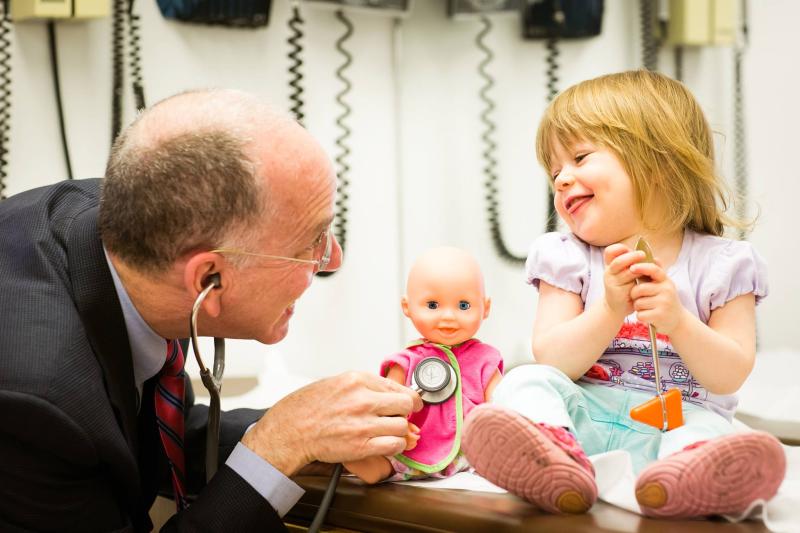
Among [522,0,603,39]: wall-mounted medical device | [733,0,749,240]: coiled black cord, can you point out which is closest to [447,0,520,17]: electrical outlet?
[522,0,603,39]: wall-mounted medical device

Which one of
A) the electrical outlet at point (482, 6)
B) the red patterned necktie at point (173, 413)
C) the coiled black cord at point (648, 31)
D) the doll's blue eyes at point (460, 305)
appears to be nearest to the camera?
the doll's blue eyes at point (460, 305)

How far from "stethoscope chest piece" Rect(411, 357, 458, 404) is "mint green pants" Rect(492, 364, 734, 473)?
8 centimetres

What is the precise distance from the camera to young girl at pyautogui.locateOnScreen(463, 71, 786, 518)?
1012mm

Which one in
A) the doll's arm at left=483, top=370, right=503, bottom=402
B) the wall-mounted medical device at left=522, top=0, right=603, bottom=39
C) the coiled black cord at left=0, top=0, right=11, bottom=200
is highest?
the wall-mounted medical device at left=522, top=0, right=603, bottom=39

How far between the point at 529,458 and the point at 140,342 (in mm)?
640

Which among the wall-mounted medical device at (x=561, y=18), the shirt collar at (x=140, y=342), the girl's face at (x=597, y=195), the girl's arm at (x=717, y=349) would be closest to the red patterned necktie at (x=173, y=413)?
the shirt collar at (x=140, y=342)

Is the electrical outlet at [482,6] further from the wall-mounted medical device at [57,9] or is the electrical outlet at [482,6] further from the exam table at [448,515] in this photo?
the exam table at [448,515]

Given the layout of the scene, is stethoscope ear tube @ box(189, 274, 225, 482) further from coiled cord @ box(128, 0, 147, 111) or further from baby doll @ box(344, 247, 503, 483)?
coiled cord @ box(128, 0, 147, 111)

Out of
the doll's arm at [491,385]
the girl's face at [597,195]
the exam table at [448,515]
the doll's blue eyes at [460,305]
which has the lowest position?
the exam table at [448,515]

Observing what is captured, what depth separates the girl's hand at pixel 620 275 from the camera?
3.62 ft

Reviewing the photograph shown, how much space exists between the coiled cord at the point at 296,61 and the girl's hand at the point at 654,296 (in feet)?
4.88

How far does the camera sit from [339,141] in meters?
2.50

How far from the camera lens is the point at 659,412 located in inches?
45.3

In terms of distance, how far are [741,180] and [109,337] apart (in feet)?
6.89
